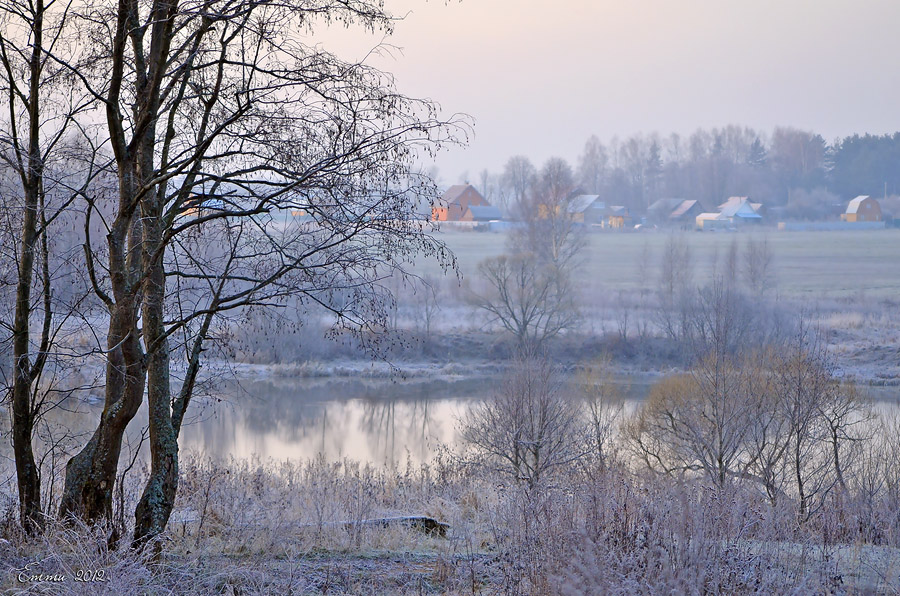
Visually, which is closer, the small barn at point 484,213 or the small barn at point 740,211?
the small barn at point 484,213

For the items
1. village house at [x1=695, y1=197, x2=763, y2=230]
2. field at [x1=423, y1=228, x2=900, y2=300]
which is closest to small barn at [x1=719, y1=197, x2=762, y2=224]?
village house at [x1=695, y1=197, x2=763, y2=230]

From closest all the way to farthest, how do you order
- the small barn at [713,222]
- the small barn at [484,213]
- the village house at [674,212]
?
the small barn at [484,213] < the small barn at [713,222] < the village house at [674,212]

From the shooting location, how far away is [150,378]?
562cm

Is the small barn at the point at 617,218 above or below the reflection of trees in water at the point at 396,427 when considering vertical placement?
above

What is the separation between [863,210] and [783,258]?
20.1m

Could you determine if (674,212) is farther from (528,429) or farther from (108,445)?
(108,445)

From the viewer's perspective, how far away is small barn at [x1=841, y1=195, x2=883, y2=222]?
75.6 metres

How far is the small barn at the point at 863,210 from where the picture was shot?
75.6 metres

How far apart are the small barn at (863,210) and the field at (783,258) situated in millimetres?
2705

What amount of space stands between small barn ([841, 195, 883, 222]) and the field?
2.70 metres

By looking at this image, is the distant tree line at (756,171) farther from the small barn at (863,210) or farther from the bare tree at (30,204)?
the bare tree at (30,204)

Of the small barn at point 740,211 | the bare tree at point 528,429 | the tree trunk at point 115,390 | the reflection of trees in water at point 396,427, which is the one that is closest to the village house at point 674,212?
the small barn at point 740,211

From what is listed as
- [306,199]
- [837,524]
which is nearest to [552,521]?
[306,199]

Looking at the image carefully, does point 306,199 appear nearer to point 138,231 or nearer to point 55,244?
point 138,231
